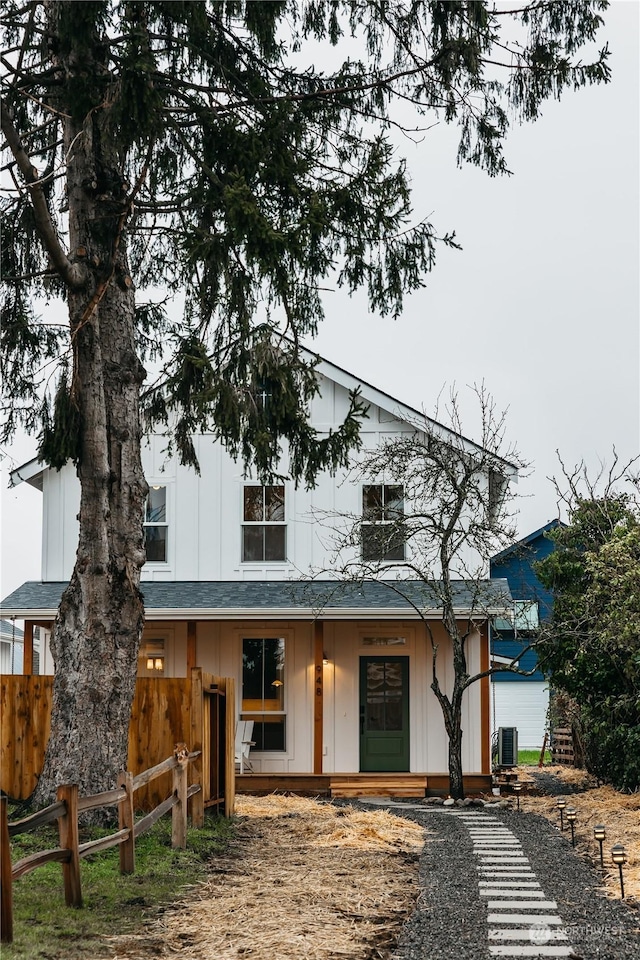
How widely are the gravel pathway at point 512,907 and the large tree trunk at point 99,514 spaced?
10.7 ft

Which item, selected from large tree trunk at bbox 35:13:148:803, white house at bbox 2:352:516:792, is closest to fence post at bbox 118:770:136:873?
large tree trunk at bbox 35:13:148:803

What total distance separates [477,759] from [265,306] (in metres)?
11.2

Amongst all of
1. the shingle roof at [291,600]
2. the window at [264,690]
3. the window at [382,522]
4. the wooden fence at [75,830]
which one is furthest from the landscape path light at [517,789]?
the wooden fence at [75,830]

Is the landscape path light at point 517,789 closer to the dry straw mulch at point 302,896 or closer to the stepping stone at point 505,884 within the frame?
the dry straw mulch at point 302,896

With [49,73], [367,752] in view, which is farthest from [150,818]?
[367,752]

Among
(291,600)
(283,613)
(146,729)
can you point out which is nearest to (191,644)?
(283,613)

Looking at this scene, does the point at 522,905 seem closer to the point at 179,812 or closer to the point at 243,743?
the point at 179,812

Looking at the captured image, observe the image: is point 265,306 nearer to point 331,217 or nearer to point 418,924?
point 331,217

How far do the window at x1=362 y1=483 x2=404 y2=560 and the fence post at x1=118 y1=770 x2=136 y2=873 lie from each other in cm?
964

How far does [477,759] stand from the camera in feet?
65.6

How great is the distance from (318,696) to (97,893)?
37.3ft

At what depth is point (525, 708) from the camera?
116 feet

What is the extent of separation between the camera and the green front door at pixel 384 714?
20.3m

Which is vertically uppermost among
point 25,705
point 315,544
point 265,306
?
point 265,306
